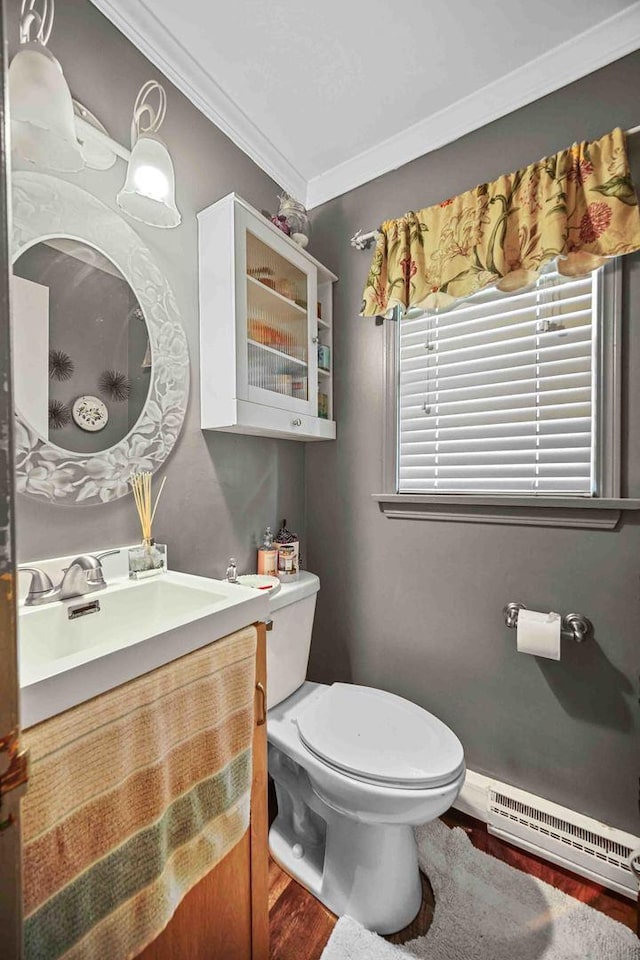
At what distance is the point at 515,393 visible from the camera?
1.45 metres

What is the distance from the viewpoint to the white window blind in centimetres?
135

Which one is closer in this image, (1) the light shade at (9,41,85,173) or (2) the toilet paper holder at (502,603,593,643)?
(1) the light shade at (9,41,85,173)

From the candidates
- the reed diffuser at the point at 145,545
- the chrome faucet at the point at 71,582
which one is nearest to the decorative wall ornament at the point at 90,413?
the reed diffuser at the point at 145,545

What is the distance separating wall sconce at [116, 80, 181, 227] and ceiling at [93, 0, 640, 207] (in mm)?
402

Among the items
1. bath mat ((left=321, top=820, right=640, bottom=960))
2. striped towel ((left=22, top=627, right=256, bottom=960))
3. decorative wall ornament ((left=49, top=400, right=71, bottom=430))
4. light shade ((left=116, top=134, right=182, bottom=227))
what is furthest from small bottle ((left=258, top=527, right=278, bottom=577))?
light shade ((left=116, top=134, right=182, bottom=227))

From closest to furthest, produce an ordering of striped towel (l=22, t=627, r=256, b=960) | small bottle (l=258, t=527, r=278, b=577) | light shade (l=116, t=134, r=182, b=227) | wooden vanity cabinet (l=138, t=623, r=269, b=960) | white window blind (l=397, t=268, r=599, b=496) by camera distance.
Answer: striped towel (l=22, t=627, r=256, b=960), wooden vanity cabinet (l=138, t=623, r=269, b=960), light shade (l=116, t=134, r=182, b=227), white window blind (l=397, t=268, r=599, b=496), small bottle (l=258, t=527, r=278, b=577)

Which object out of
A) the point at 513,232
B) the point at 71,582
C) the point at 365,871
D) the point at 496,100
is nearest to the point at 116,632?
the point at 71,582

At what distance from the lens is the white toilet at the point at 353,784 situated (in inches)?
41.2

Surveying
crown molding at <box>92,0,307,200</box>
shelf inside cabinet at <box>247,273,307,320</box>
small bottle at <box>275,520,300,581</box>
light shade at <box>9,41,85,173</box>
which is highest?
crown molding at <box>92,0,307,200</box>

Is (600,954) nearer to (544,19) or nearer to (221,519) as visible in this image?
(221,519)

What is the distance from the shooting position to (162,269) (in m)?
1.28

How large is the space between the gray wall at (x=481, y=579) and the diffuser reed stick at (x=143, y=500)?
0.83m

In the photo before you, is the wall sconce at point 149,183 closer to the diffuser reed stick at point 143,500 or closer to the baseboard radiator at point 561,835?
the diffuser reed stick at point 143,500

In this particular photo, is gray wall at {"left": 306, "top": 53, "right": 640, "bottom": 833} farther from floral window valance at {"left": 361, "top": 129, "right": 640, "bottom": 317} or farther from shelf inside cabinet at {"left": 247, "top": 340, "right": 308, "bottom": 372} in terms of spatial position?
shelf inside cabinet at {"left": 247, "top": 340, "right": 308, "bottom": 372}
